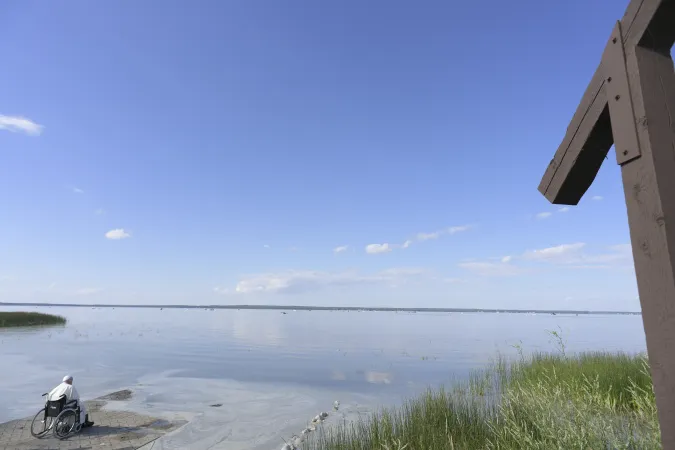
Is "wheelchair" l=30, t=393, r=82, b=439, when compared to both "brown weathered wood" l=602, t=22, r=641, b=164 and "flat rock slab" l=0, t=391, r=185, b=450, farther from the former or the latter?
"brown weathered wood" l=602, t=22, r=641, b=164

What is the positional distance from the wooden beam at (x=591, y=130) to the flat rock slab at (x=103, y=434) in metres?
11.9

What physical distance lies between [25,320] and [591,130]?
70.3 metres

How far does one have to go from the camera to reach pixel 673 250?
1.95 m

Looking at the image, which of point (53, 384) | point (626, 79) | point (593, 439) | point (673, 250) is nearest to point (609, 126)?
point (626, 79)

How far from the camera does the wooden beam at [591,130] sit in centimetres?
214

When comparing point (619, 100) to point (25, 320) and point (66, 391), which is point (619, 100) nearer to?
point (66, 391)

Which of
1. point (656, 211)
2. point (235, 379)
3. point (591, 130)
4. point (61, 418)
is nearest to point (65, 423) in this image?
point (61, 418)

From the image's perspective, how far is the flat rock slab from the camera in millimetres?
10812

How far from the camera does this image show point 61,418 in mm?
11461

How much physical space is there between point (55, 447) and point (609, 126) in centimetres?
1322

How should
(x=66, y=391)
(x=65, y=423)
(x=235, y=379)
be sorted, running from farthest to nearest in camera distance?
(x=235, y=379), (x=65, y=423), (x=66, y=391)

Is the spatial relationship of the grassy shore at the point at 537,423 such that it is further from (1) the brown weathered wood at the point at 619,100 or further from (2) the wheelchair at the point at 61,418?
(2) the wheelchair at the point at 61,418

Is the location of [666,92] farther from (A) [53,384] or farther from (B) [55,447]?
(A) [53,384]

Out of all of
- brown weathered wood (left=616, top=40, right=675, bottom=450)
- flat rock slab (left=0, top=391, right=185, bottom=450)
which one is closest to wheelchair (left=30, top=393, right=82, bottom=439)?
flat rock slab (left=0, top=391, right=185, bottom=450)
